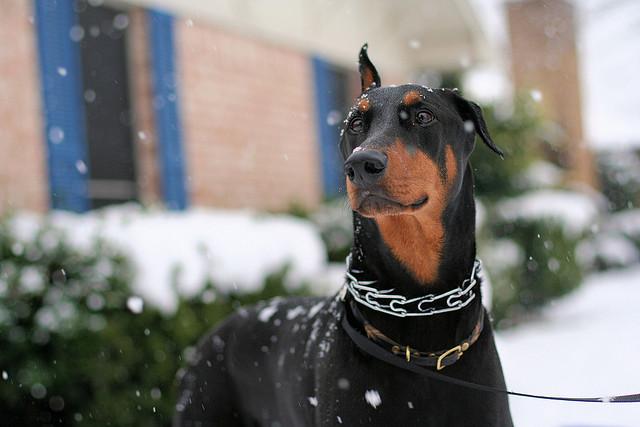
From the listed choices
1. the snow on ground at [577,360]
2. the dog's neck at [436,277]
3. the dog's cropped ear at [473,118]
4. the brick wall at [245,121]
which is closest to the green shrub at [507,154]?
the snow on ground at [577,360]

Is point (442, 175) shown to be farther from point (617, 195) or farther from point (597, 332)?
point (617, 195)

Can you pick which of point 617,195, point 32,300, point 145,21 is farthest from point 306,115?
point 617,195

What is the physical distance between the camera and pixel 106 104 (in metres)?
6.88

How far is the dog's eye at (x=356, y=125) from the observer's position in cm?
256

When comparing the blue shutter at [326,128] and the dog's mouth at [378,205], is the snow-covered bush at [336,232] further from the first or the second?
the dog's mouth at [378,205]

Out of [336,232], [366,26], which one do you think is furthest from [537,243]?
[366,26]

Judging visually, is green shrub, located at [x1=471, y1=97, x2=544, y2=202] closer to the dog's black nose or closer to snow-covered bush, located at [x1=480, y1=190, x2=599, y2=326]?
snow-covered bush, located at [x1=480, y1=190, x2=599, y2=326]

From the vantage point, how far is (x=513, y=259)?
9602 millimetres

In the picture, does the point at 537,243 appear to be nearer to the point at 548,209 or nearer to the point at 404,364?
the point at 548,209

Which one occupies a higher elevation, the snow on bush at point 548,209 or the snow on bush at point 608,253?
the snow on bush at point 548,209

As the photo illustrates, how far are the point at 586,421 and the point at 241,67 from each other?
17.9ft

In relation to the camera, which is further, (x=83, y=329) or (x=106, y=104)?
(x=106, y=104)

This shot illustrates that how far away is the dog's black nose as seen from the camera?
2.19m

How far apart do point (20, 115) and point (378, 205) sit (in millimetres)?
4511
